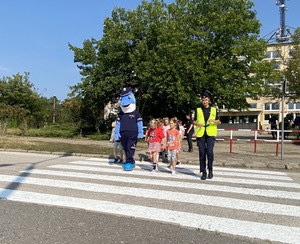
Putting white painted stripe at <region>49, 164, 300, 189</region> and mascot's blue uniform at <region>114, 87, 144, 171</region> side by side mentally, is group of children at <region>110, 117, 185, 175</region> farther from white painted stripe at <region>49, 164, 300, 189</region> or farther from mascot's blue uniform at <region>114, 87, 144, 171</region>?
mascot's blue uniform at <region>114, 87, 144, 171</region>

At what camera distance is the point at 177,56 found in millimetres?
21734

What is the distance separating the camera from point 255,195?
653cm

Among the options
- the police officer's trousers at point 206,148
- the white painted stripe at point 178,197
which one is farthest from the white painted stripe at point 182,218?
the police officer's trousers at point 206,148

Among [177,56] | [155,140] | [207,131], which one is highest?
[177,56]

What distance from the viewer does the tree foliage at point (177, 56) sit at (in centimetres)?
2177

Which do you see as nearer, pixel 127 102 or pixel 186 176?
pixel 186 176

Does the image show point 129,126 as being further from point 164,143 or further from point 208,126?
point 208,126

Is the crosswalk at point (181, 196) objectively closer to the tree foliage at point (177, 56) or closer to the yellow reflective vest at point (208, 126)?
the yellow reflective vest at point (208, 126)

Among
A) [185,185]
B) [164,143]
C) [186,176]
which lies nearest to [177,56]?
[164,143]

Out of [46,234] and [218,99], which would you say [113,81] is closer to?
[218,99]

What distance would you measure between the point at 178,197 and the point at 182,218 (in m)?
1.26

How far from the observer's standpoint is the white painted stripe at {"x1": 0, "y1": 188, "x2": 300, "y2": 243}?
4.41 metres

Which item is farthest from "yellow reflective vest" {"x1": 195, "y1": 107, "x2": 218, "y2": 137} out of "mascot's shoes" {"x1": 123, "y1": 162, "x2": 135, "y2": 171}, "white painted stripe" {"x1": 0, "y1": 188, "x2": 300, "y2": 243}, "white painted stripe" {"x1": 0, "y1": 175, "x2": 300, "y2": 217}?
"white painted stripe" {"x1": 0, "y1": 188, "x2": 300, "y2": 243}

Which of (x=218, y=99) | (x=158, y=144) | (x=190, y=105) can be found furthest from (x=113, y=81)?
(x=158, y=144)
